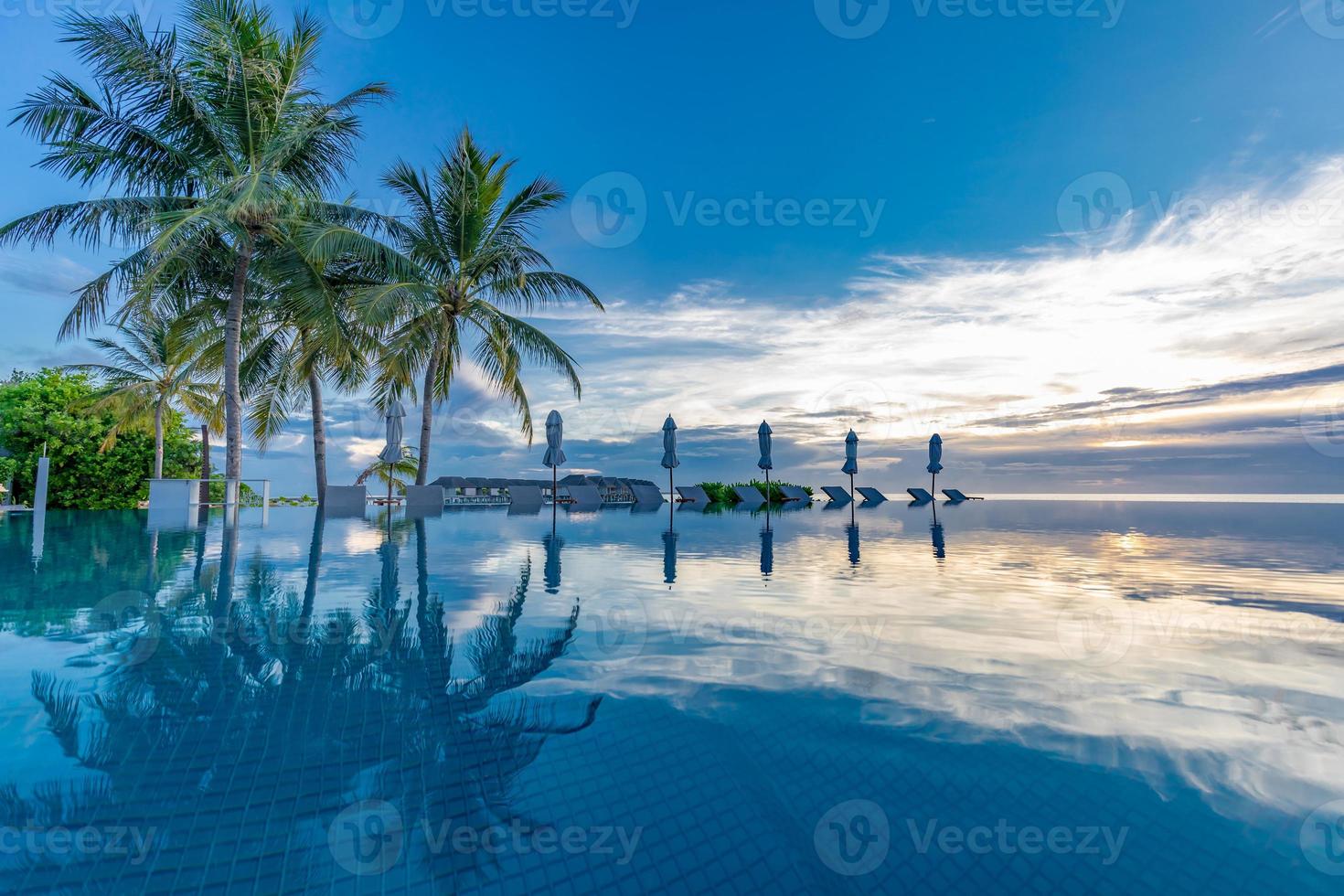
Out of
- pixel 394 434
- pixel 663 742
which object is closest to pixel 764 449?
pixel 394 434

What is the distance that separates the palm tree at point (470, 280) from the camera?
14414mm

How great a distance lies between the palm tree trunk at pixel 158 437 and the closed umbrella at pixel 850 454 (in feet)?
79.0

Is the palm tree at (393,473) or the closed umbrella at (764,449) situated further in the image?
the palm tree at (393,473)

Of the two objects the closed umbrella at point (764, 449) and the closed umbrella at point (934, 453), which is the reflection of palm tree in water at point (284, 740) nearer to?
the closed umbrella at point (764, 449)

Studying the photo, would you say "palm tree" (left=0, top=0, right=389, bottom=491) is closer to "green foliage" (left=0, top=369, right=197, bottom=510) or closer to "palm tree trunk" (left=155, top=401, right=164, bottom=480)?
"palm tree trunk" (left=155, top=401, right=164, bottom=480)

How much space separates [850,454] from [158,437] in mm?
24992

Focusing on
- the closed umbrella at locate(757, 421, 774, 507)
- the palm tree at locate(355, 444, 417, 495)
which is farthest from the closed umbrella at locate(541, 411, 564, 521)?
the palm tree at locate(355, 444, 417, 495)

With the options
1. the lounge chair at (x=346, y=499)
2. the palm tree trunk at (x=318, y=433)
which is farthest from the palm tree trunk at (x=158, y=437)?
the lounge chair at (x=346, y=499)

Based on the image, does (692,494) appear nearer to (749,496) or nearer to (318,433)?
(749,496)

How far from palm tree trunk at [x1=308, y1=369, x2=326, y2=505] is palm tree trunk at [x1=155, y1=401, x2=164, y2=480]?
8741 mm

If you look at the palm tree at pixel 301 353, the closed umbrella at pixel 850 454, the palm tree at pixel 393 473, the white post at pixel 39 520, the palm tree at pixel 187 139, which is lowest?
the white post at pixel 39 520

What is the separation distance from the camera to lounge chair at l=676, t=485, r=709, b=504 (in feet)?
84.6

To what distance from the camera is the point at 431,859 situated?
1555mm

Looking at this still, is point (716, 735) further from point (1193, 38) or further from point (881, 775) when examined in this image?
point (1193, 38)
